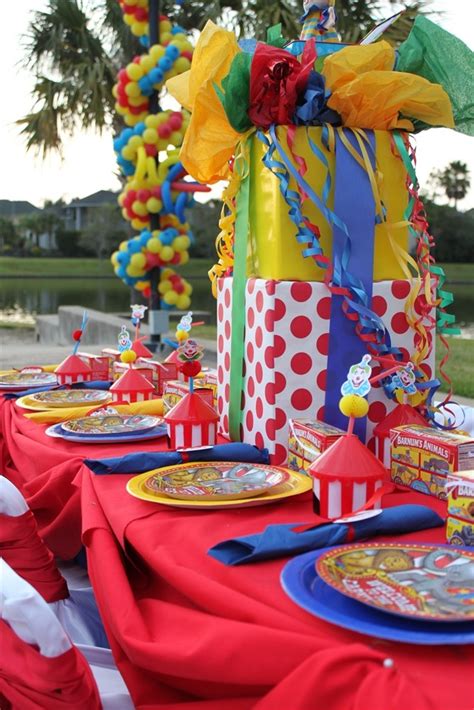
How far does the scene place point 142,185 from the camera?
6039 mm

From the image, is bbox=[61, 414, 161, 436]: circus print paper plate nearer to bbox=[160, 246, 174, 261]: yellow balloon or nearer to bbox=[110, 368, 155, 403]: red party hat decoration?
bbox=[110, 368, 155, 403]: red party hat decoration

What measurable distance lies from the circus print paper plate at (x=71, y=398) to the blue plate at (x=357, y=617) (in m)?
1.21

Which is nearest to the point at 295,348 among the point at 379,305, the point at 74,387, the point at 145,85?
the point at 379,305

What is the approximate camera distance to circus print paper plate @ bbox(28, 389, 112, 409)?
6.45 ft

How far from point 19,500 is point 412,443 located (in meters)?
0.68

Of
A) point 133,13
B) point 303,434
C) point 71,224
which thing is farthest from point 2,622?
point 71,224

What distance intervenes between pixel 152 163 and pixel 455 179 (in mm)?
4726

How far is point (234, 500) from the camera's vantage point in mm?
1102

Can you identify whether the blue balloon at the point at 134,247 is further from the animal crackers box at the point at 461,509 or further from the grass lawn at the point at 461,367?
the animal crackers box at the point at 461,509

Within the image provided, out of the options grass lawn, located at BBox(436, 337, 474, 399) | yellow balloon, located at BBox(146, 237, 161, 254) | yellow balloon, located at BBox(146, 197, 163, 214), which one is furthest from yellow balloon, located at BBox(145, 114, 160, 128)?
grass lawn, located at BBox(436, 337, 474, 399)

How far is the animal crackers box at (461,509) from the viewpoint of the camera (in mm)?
912

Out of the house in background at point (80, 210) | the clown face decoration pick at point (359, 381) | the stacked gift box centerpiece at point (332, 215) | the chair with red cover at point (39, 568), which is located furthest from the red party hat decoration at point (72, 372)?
the house in background at point (80, 210)

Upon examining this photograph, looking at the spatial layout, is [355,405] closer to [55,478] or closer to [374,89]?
[374,89]

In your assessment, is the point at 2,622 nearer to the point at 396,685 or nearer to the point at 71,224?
the point at 396,685
